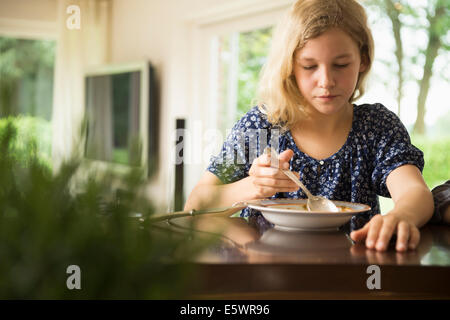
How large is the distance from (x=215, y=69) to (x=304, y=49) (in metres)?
3.19

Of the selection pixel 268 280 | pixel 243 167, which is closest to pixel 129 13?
pixel 243 167

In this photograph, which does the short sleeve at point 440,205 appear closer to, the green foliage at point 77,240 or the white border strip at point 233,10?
the green foliage at point 77,240

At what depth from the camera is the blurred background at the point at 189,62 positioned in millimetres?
332

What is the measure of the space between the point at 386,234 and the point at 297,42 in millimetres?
819

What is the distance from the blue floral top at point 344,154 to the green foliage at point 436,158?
51.1 inches

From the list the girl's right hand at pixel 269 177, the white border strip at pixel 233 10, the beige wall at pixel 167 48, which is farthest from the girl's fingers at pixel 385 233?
the beige wall at pixel 167 48

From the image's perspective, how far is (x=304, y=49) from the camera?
4.93 ft

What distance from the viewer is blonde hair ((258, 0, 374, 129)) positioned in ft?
4.94

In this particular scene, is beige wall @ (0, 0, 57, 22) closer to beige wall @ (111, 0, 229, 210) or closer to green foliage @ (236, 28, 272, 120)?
beige wall @ (111, 0, 229, 210)

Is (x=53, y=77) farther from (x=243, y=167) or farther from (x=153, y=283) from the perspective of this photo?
(x=153, y=283)

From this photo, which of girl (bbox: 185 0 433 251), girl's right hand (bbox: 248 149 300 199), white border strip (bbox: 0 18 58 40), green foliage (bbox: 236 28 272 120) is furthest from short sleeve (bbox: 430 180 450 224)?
white border strip (bbox: 0 18 58 40)

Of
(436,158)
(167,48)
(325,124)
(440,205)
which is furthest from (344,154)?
(167,48)

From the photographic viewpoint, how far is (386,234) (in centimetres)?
85

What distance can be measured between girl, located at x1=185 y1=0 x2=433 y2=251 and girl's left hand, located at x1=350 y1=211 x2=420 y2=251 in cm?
35
